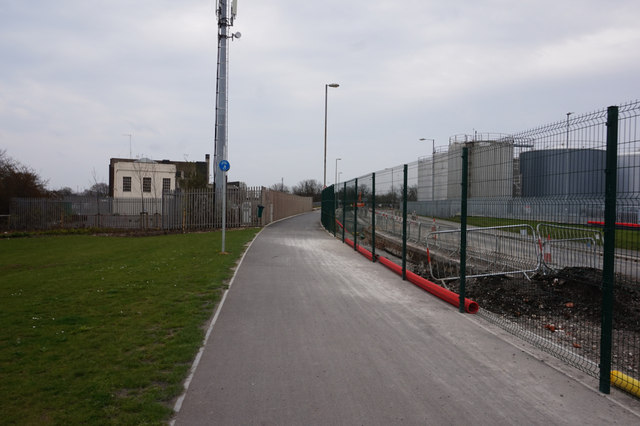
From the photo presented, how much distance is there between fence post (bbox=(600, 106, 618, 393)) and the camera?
3.96 meters

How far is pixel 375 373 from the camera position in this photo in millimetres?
4336

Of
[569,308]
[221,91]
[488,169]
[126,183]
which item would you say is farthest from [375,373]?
[126,183]

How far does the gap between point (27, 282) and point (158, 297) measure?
3.85 metres

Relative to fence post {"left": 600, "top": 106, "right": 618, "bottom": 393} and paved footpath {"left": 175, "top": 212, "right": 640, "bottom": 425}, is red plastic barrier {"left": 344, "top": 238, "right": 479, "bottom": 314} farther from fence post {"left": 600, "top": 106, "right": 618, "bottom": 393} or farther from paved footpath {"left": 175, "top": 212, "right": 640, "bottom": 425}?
fence post {"left": 600, "top": 106, "right": 618, "bottom": 393}

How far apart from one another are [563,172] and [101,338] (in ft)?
19.4

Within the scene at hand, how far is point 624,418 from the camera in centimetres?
348

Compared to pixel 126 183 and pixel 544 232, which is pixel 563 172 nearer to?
pixel 544 232

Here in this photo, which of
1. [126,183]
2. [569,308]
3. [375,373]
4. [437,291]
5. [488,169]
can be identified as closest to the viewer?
[375,373]

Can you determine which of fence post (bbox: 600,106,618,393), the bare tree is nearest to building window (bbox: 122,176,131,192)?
the bare tree

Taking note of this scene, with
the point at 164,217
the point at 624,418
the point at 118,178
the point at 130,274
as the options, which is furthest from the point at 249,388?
the point at 118,178

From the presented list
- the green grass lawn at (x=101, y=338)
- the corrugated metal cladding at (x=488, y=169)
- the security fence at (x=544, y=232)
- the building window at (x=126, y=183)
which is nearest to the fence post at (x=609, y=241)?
the security fence at (x=544, y=232)

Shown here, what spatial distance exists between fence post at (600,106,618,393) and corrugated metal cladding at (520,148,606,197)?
0.26m

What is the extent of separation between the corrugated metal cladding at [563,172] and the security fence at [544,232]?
0.04 feet

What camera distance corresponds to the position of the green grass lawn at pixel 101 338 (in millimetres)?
3500
